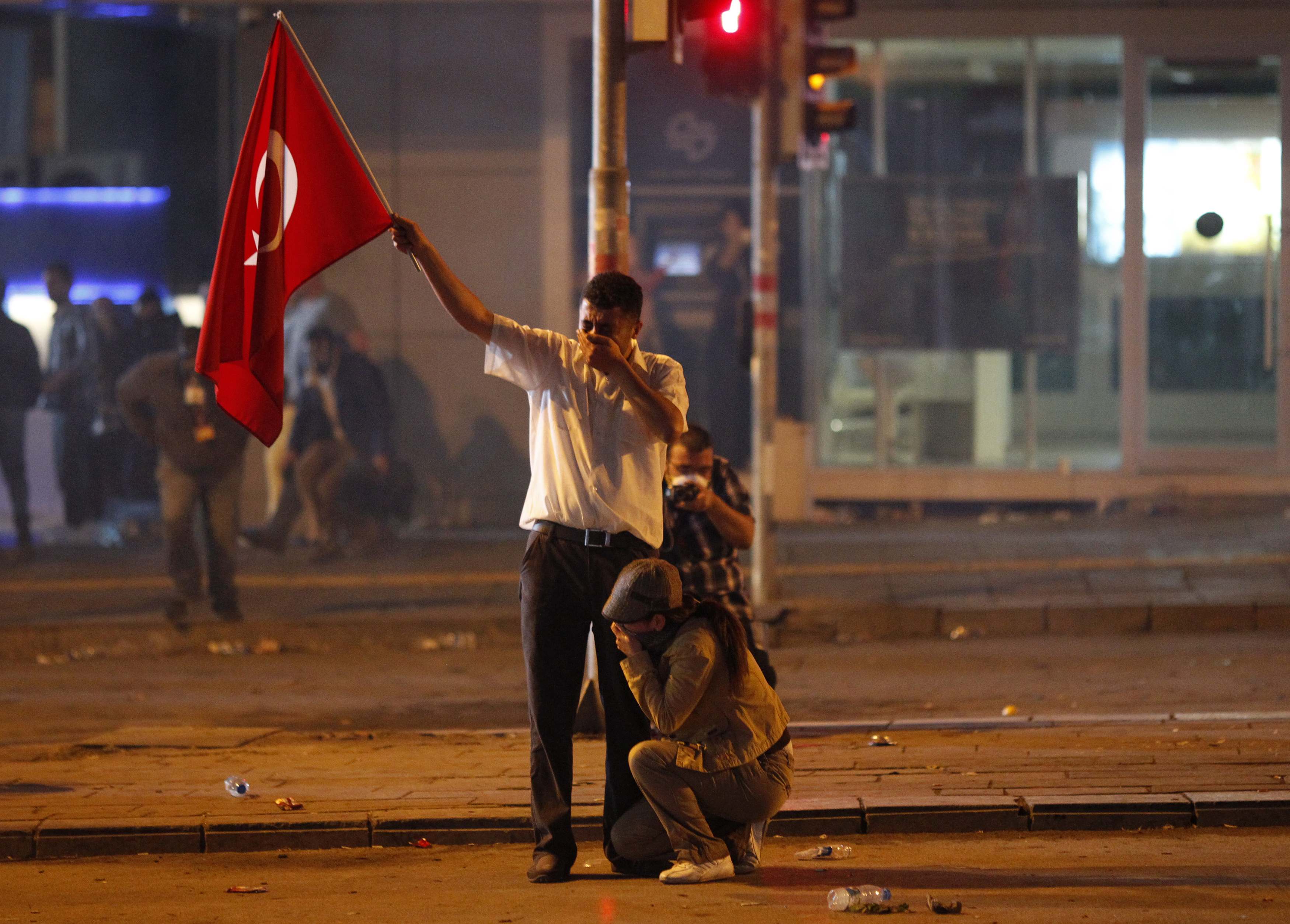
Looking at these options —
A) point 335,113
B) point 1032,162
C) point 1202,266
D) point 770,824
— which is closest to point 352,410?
point 1032,162

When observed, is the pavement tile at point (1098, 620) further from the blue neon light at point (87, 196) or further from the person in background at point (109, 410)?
the blue neon light at point (87, 196)

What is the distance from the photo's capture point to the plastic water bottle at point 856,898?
508 centimetres

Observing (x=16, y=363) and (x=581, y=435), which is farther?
(x=16, y=363)

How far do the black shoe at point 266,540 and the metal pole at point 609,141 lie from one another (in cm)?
627

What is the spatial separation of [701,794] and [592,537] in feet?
2.80

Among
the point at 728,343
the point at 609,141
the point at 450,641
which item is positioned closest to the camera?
the point at 609,141

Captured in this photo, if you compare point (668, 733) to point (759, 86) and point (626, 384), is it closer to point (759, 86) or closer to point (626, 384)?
point (626, 384)

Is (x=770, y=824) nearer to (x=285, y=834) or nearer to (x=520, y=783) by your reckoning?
(x=520, y=783)

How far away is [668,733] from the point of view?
17.3 ft

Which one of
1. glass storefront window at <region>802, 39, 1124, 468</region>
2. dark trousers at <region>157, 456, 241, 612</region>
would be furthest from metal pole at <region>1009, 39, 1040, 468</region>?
dark trousers at <region>157, 456, 241, 612</region>

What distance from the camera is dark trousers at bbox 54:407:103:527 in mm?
15008

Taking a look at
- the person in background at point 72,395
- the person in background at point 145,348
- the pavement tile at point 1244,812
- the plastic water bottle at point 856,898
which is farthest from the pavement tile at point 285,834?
the person in background at point 72,395

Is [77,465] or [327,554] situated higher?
[77,465]

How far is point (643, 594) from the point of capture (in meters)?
5.19
